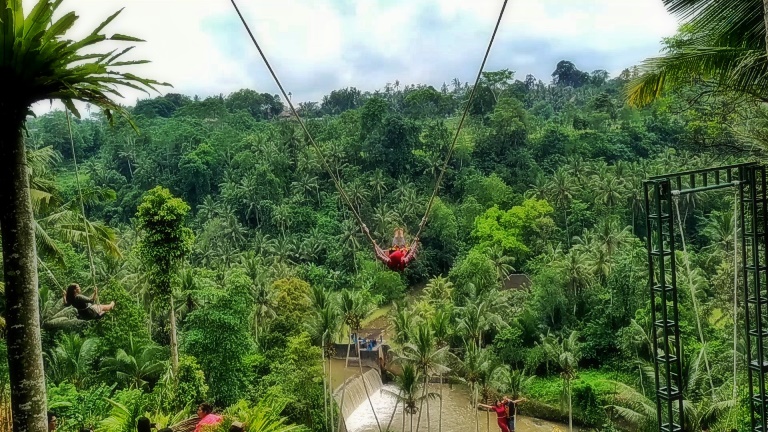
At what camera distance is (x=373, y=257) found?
114 ft

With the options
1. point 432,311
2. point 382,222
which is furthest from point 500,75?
point 432,311

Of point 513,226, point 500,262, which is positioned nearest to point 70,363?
point 500,262

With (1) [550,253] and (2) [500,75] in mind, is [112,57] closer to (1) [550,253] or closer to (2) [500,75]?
(1) [550,253]

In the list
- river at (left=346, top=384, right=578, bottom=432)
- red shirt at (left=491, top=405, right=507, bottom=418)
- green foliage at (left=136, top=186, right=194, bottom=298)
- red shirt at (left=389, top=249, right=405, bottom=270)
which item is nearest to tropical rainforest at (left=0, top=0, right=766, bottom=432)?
green foliage at (left=136, top=186, right=194, bottom=298)

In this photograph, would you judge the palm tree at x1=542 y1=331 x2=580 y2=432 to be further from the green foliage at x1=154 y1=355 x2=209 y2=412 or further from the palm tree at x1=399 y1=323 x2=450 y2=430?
the green foliage at x1=154 y1=355 x2=209 y2=412

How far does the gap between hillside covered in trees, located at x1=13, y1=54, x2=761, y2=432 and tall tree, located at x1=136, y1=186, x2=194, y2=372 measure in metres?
0.06

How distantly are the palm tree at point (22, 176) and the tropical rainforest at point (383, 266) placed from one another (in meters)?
0.14

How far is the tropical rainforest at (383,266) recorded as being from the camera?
12.1 meters

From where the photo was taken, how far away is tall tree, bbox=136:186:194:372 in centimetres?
1420

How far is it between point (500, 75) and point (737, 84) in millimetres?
50702

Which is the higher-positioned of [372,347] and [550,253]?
[550,253]

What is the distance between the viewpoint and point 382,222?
35.2 meters

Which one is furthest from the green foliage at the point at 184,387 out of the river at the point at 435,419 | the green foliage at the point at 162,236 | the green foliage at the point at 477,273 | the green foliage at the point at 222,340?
the green foliage at the point at 477,273

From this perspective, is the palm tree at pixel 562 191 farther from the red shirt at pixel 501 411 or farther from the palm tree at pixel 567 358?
the red shirt at pixel 501 411
